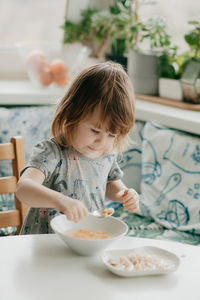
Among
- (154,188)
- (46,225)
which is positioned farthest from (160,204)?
(46,225)

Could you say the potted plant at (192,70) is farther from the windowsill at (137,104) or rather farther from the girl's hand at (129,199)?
the girl's hand at (129,199)

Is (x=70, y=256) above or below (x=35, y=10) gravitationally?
below

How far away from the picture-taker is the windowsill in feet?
6.29

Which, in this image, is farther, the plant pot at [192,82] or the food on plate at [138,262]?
the plant pot at [192,82]

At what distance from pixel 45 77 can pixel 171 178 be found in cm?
97

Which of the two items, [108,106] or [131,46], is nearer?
[108,106]

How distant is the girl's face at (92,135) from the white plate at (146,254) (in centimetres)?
31

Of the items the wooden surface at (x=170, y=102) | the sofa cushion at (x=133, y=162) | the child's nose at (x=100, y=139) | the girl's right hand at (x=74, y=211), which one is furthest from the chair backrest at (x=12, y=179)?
the wooden surface at (x=170, y=102)

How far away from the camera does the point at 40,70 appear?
8.16 ft

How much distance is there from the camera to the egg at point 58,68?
2.49 metres

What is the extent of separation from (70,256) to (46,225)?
357mm

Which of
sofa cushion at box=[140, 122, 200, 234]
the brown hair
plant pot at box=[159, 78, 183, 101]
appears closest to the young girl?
the brown hair

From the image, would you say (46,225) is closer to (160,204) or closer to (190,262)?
(190,262)

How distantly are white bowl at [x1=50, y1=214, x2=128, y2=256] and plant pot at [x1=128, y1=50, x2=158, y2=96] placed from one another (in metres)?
1.45
